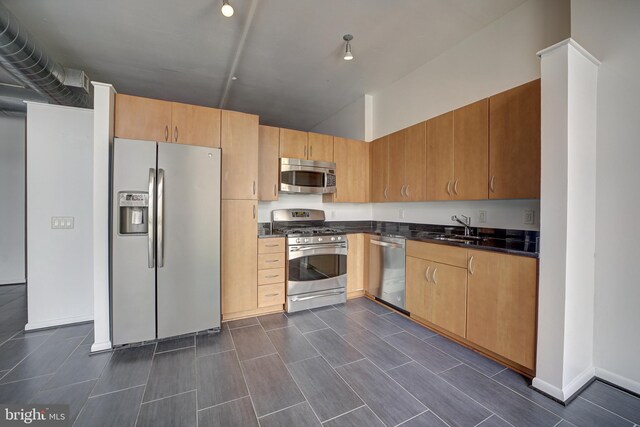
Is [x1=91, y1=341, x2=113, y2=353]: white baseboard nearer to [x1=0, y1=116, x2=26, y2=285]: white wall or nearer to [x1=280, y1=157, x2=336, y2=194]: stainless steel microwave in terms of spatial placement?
[x1=280, y1=157, x2=336, y2=194]: stainless steel microwave

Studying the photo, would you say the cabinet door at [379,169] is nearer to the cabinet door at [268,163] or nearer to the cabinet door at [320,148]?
the cabinet door at [320,148]

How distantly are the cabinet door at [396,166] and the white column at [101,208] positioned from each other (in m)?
3.05

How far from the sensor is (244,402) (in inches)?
67.1

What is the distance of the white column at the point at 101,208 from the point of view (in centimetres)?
231

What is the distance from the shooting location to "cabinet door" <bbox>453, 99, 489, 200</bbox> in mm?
2389

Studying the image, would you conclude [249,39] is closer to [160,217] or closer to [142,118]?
[142,118]

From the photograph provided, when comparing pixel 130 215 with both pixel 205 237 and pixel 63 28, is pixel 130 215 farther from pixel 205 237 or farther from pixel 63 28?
pixel 63 28

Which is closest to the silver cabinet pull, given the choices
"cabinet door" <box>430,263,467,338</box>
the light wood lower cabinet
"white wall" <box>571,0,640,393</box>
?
the light wood lower cabinet

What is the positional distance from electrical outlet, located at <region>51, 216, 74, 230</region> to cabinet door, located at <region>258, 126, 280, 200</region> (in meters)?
1.98

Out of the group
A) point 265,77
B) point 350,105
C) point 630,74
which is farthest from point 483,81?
point 265,77

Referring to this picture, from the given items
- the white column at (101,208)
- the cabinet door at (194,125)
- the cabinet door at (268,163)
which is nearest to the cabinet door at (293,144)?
the cabinet door at (268,163)

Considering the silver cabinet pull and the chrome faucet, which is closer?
the silver cabinet pull

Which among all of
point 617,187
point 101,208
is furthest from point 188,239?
point 617,187

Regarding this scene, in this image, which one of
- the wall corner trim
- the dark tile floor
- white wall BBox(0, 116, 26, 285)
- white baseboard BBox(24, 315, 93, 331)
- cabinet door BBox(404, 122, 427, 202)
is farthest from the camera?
white wall BBox(0, 116, 26, 285)
